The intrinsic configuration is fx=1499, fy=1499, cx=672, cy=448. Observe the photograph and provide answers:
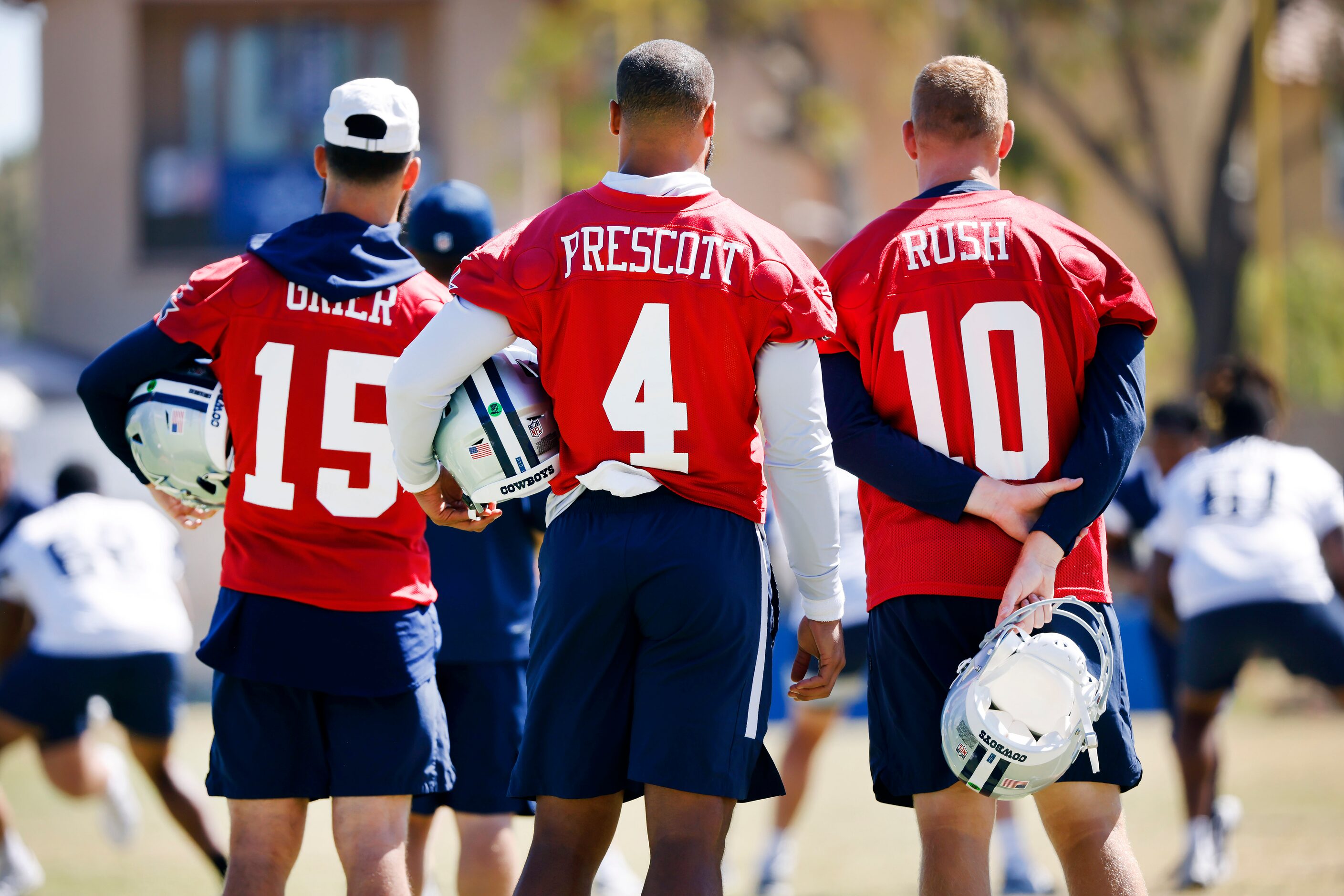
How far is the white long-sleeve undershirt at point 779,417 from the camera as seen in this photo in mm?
3326

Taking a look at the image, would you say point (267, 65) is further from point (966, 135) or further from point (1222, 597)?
point (966, 135)

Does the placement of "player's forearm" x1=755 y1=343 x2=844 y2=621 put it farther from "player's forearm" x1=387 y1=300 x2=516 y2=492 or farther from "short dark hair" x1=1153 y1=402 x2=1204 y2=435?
"short dark hair" x1=1153 y1=402 x2=1204 y2=435

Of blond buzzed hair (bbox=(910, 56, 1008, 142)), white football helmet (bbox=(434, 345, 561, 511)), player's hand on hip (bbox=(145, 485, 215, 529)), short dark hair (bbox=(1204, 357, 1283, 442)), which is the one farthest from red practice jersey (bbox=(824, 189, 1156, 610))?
short dark hair (bbox=(1204, 357, 1283, 442))

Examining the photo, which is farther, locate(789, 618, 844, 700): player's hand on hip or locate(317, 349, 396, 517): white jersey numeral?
locate(317, 349, 396, 517): white jersey numeral

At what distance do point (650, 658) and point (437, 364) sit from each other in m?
0.80

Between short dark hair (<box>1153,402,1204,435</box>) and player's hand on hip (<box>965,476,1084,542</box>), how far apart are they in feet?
17.2

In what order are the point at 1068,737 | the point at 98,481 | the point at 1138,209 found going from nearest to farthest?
the point at 1068,737 → the point at 98,481 → the point at 1138,209

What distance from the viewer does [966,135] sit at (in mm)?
3662

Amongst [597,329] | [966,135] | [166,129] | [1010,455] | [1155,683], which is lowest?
[1155,683]

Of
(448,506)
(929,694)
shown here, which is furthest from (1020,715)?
(448,506)

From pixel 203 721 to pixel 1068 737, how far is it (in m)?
12.7

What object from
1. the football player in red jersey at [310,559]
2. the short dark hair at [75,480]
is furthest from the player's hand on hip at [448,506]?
the short dark hair at [75,480]

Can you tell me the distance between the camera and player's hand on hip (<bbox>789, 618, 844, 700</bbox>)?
339 cm

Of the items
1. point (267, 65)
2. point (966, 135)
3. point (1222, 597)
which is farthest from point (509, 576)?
point (267, 65)
